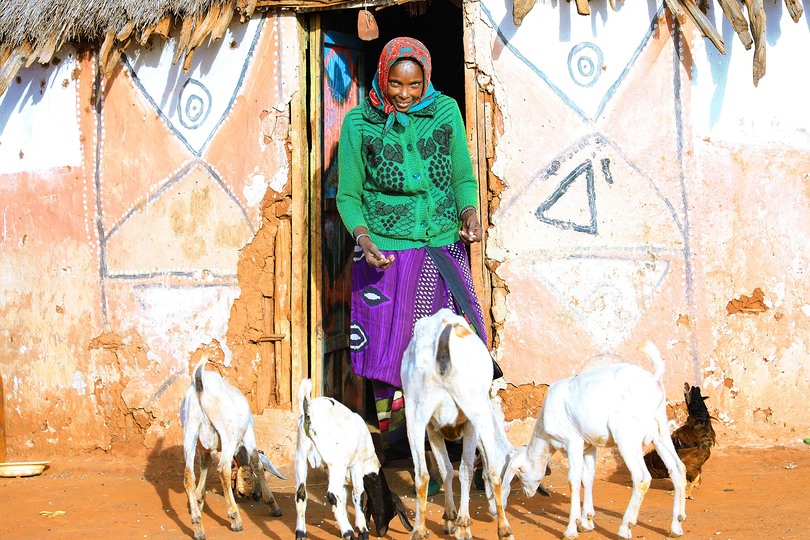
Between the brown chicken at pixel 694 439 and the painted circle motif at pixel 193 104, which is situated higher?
the painted circle motif at pixel 193 104

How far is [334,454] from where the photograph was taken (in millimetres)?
4785

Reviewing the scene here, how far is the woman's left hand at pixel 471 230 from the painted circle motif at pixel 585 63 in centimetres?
132

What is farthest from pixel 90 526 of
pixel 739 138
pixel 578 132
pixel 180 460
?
pixel 739 138

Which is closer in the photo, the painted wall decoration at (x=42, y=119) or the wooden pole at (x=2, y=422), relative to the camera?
the painted wall decoration at (x=42, y=119)

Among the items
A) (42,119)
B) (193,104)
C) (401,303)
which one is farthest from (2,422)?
(401,303)

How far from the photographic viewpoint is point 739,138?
6.40 meters

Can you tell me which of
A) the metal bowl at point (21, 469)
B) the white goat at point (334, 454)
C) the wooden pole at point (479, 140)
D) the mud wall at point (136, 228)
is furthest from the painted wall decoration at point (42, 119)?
the white goat at point (334, 454)

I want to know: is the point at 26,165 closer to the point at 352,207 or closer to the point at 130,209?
the point at 130,209

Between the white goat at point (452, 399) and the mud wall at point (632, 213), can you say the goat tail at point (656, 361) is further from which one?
the mud wall at point (632, 213)

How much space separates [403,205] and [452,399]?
145 cm

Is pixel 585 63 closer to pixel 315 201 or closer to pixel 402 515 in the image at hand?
pixel 315 201

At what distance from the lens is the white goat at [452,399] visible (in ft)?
15.2

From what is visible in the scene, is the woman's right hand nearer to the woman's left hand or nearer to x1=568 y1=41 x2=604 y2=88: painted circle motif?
the woman's left hand

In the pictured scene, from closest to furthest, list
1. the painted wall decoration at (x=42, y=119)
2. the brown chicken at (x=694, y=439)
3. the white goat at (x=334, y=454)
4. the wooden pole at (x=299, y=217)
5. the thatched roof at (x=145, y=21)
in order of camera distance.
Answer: the white goat at (x=334, y=454) < the brown chicken at (x=694, y=439) < the thatched roof at (x=145, y=21) < the wooden pole at (x=299, y=217) < the painted wall decoration at (x=42, y=119)
